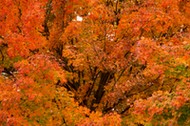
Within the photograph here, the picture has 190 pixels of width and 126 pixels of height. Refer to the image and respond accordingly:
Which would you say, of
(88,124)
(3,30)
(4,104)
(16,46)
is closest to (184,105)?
(88,124)

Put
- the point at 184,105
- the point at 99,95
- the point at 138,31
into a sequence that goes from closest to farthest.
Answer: the point at 184,105 → the point at 138,31 → the point at 99,95

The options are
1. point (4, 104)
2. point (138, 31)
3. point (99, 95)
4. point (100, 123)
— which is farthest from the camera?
point (99, 95)

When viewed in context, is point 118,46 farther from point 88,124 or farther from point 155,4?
point 88,124

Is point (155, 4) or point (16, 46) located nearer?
point (16, 46)

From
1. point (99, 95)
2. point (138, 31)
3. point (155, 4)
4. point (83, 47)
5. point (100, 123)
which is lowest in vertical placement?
point (99, 95)

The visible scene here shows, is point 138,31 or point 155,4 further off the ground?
point 155,4

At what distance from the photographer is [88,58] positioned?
33.3 ft

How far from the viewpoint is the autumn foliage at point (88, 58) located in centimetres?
808

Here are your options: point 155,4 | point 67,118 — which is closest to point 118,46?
point 155,4

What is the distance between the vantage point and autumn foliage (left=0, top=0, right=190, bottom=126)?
8077 mm

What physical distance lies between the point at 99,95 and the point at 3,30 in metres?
3.76

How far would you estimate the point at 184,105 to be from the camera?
19.6 ft

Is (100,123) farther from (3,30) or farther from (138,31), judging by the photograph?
(3,30)

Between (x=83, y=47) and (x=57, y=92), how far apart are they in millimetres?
1875
